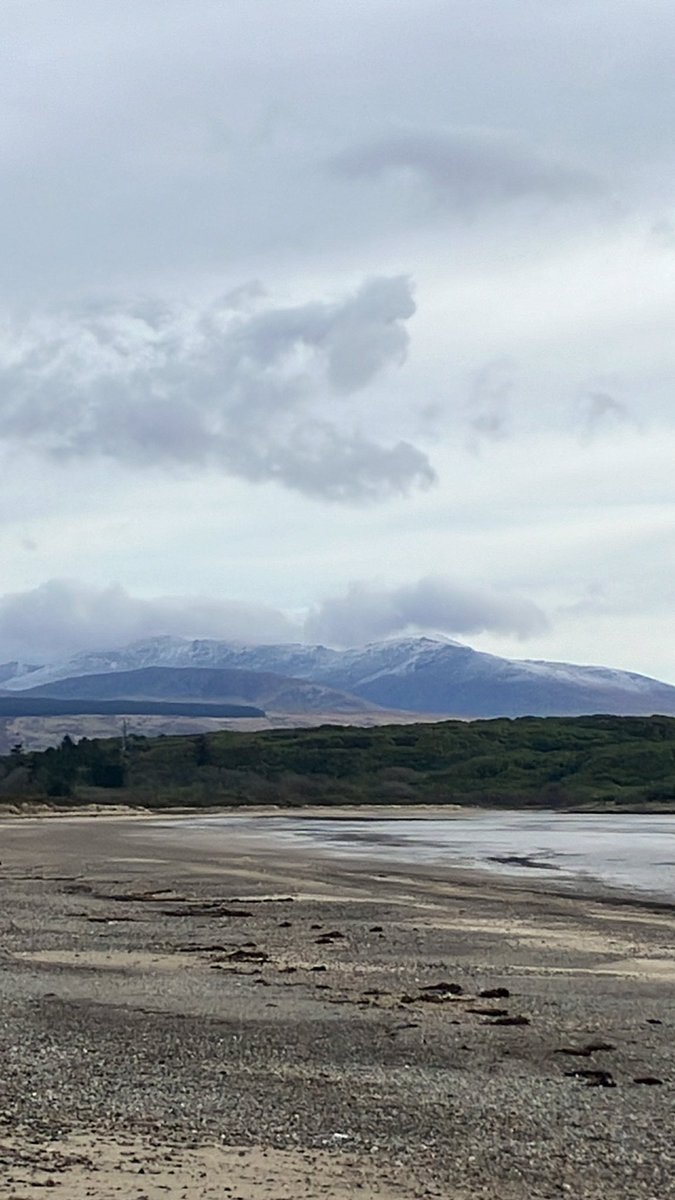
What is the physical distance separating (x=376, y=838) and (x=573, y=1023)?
41.4 meters

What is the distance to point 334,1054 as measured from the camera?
11.9 meters

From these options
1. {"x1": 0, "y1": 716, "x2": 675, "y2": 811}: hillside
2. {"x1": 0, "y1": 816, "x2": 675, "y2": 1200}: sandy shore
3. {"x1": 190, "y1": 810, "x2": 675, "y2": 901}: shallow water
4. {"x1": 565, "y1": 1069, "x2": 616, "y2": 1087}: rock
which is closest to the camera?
{"x1": 0, "y1": 816, "x2": 675, "y2": 1200}: sandy shore

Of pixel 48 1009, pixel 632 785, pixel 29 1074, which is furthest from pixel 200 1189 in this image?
pixel 632 785

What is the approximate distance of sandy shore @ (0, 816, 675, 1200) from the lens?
834 centimetres

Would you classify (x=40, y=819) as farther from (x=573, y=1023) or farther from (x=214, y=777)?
(x=573, y=1023)

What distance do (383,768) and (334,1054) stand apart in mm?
98575

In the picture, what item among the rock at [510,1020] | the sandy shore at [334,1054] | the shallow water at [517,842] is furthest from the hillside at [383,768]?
the rock at [510,1020]

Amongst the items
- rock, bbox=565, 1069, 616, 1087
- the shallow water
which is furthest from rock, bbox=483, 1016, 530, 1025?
the shallow water

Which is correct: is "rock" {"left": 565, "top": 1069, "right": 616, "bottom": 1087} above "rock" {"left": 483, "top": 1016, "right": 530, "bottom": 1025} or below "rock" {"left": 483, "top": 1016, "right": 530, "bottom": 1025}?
above

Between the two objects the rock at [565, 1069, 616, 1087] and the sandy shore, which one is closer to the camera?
the sandy shore

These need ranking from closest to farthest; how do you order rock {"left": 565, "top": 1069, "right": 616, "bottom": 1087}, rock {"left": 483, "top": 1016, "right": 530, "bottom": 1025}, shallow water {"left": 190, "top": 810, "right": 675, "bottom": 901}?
1. rock {"left": 565, "top": 1069, "right": 616, "bottom": 1087}
2. rock {"left": 483, "top": 1016, "right": 530, "bottom": 1025}
3. shallow water {"left": 190, "top": 810, "right": 675, "bottom": 901}

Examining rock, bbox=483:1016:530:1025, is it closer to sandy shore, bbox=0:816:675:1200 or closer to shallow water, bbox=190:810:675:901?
sandy shore, bbox=0:816:675:1200

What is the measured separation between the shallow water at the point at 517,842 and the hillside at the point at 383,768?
1842cm

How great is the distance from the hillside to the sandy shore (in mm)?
69900
